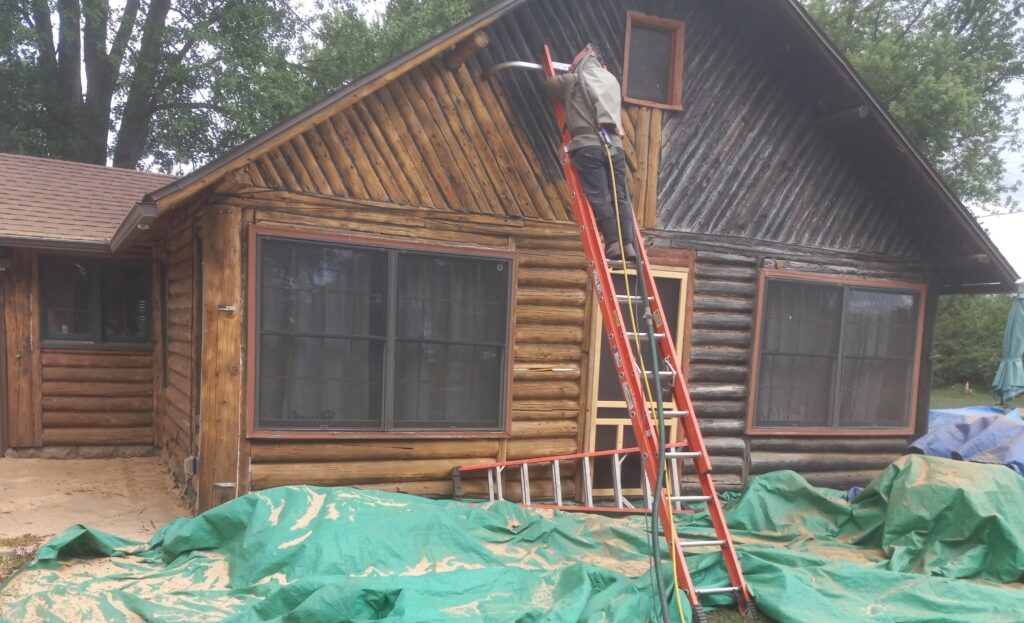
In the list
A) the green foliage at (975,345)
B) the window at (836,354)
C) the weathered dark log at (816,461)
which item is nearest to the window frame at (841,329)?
the window at (836,354)

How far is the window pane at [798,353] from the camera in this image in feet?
23.7

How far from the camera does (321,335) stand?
217 inches

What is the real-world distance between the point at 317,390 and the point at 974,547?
5.50 metres

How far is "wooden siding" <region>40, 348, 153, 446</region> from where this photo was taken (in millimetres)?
7977

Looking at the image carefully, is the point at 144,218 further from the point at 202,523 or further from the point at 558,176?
the point at 558,176

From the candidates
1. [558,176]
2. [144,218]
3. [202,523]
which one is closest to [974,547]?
[558,176]

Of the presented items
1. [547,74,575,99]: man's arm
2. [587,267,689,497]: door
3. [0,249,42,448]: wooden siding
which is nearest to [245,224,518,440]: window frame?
[587,267,689,497]: door

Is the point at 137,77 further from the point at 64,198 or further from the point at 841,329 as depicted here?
the point at 841,329

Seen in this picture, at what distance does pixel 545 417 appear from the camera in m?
6.34

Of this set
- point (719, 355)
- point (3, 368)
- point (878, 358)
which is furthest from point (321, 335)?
point (878, 358)

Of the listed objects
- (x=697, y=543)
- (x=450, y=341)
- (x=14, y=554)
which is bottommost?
(x=14, y=554)

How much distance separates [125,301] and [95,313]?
14.8 inches

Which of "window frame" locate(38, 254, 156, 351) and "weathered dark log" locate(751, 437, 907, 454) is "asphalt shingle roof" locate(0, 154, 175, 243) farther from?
"weathered dark log" locate(751, 437, 907, 454)

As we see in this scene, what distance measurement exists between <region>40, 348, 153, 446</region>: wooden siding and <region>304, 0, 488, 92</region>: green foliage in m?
12.8
